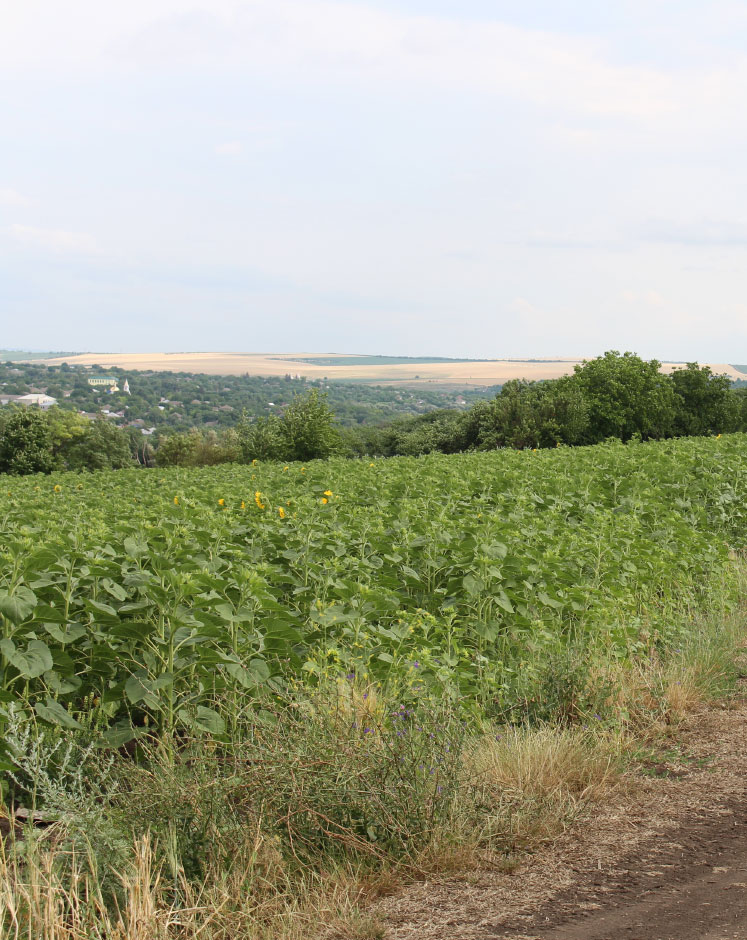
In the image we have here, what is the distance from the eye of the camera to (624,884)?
3.67 m

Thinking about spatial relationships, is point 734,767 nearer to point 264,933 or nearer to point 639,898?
point 639,898

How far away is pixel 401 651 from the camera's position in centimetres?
569

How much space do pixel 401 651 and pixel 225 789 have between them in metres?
2.20

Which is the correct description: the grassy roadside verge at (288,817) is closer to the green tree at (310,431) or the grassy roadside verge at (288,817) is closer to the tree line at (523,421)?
the tree line at (523,421)

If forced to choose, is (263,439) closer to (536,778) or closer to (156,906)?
(536,778)

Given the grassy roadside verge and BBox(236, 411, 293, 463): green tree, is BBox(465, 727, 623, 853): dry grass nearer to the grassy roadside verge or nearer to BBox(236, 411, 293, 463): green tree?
the grassy roadside verge

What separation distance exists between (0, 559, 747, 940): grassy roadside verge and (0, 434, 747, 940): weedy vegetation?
0.05 feet

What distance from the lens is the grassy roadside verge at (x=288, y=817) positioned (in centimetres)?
318

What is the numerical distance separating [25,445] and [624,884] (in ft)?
287

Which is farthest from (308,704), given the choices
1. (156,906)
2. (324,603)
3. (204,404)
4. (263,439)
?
(204,404)

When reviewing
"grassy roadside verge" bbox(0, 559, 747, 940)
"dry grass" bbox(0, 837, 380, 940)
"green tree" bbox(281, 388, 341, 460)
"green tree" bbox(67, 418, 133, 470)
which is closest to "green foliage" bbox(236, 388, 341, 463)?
"green tree" bbox(281, 388, 341, 460)

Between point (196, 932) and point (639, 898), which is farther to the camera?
Result: point (639, 898)

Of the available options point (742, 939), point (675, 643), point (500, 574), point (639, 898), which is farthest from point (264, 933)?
point (675, 643)

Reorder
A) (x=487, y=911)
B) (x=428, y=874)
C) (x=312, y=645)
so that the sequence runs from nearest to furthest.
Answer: (x=487, y=911) → (x=428, y=874) → (x=312, y=645)
